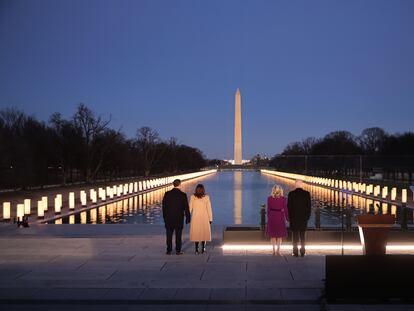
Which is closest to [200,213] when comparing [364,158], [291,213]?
[291,213]

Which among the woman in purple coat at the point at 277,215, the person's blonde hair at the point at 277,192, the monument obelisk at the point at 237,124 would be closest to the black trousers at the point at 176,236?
the woman in purple coat at the point at 277,215

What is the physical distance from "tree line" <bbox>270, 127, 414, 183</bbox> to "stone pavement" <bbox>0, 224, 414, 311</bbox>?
48.5 meters

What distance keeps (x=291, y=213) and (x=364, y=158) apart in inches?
3706

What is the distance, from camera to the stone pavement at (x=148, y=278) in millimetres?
8266

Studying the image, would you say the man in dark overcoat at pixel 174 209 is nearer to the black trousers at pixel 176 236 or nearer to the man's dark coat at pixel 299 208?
the black trousers at pixel 176 236

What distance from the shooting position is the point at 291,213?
11688 mm

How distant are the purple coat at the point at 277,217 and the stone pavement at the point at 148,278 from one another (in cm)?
56

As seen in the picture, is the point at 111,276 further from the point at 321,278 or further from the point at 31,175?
the point at 31,175

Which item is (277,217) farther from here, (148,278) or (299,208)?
(148,278)

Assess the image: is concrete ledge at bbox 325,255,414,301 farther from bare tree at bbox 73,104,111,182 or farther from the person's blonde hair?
bare tree at bbox 73,104,111,182

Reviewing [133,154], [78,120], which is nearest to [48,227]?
[78,120]

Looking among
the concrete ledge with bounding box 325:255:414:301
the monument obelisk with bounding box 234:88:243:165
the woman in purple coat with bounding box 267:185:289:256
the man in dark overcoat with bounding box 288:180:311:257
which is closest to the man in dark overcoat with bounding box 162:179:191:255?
the woman in purple coat with bounding box 267:185:289:256

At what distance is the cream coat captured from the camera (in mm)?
12164

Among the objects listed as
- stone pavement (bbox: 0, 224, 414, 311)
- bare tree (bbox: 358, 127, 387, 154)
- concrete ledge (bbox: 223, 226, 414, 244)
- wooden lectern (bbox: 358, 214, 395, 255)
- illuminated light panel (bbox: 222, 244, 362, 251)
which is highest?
bare tree (bbox: 358, 127, 387, 154)
